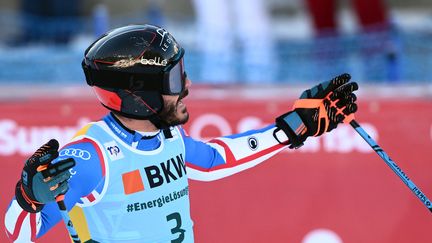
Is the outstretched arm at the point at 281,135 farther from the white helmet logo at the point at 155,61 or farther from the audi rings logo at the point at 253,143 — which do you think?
the white helmet logo at the point at 155,61

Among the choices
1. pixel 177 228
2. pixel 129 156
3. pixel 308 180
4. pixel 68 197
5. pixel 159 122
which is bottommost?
pixel 308 180

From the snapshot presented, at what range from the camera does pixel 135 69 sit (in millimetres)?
3162

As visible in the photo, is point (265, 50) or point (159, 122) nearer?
point (159, 122)

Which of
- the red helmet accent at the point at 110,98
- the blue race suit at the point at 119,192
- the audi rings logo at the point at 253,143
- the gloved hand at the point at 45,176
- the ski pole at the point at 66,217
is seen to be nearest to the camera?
the gloved hand at the point at 45,176

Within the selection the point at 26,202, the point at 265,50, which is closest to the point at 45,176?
the point at 26,202

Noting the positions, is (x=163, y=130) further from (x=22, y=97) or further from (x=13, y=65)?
(x=13, y=65)

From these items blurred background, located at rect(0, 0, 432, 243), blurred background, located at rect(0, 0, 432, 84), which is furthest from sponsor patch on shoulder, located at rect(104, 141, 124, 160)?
blurred background, located at rect(0, 0, 432, 84)

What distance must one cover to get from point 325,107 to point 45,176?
1.09 meters

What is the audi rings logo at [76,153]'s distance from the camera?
3.11 meters

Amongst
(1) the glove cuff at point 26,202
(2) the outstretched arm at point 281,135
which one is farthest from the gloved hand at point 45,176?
(2) the outstretched arm at point 281,135

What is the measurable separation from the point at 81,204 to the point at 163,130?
401 mm

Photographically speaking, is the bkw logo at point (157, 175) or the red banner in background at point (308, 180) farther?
the red banner in background at point (308, 180)

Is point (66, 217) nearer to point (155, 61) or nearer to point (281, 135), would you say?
point (155, 61)

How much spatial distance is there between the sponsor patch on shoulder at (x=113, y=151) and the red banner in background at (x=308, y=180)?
1.32m
